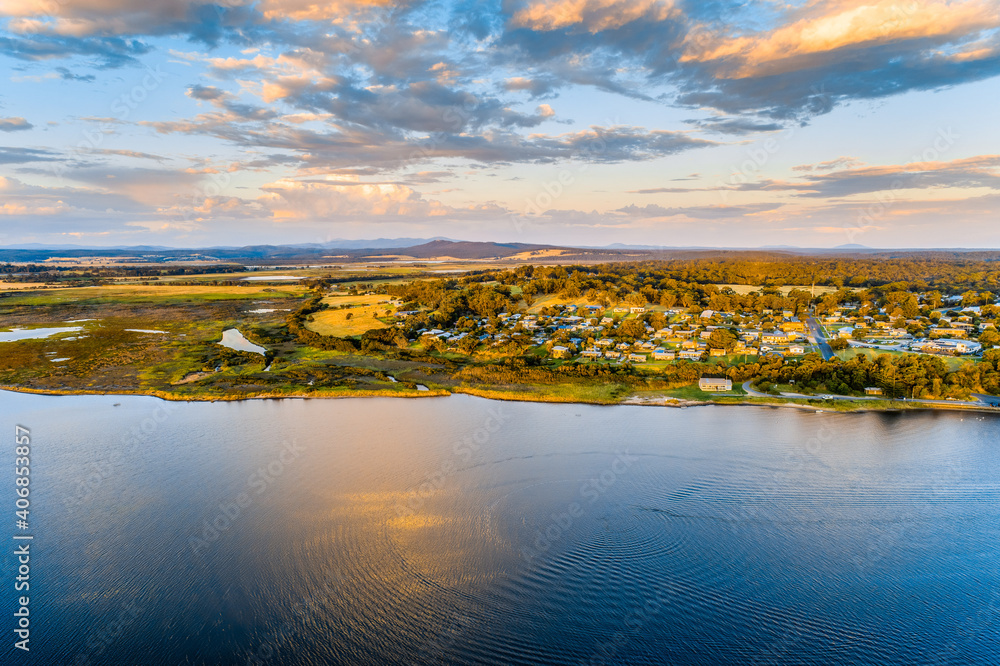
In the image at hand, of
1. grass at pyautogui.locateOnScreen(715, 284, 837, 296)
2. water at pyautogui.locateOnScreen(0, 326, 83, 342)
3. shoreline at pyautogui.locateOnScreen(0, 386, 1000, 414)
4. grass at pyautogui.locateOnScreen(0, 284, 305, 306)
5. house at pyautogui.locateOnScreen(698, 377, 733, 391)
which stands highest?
grass at pyautogui.locateOnScreen(715, 284, 837, 296)

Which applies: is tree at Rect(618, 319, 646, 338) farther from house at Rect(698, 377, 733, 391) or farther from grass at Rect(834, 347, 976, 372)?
grass at Rect(834, 347, 976, 372)

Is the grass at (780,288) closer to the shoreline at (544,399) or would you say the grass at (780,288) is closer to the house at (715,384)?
the house at (715,384)

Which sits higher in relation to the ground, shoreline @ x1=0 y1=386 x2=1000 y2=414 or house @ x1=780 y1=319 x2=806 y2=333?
house @ x1=780 y1=319 x2=806 y2=333

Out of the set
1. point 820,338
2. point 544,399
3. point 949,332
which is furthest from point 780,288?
point 544,399

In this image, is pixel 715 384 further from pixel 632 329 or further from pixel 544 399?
pixel 632 329

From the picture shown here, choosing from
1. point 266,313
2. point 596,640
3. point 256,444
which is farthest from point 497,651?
point 266,313

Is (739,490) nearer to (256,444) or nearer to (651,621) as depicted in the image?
(651,621)

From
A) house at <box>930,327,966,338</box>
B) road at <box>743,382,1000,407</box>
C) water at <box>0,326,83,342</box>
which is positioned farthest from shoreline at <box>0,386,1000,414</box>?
house at <box>930,327,966,338</box>

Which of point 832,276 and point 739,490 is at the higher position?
point 832,276
